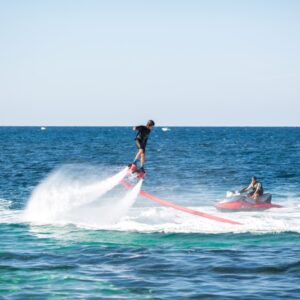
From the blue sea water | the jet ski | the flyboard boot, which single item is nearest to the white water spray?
the blue sea water

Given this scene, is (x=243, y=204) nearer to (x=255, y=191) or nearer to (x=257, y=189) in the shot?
(x=255, y=191)

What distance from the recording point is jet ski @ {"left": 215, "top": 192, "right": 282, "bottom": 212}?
3662cm

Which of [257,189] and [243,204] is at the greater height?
[257,189]

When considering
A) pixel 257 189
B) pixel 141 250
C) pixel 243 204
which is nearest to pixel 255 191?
pixel 257 189

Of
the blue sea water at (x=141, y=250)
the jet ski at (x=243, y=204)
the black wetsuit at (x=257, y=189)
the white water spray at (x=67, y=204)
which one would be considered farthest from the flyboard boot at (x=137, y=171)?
the black wetsuit at (x=257, y=189)

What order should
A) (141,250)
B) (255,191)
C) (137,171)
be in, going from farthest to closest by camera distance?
(255,191)
(137,171)
(141,250)

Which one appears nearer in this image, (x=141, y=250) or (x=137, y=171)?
(x=141, y=250)

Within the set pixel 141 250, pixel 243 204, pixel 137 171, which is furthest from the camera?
pixel 243 204

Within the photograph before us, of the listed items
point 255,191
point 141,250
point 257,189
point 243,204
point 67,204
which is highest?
point 257,189

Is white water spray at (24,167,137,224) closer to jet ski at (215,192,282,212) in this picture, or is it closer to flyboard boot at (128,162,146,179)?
flyboard boot at (128,162,146,179)

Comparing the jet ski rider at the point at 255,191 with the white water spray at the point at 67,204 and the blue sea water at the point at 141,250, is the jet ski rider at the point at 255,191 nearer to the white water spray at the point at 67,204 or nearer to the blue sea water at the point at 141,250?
the blue sea water at the point at 141,250

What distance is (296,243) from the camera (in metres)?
26.3

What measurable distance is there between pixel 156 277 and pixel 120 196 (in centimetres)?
2696

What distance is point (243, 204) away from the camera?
36.8 meters
